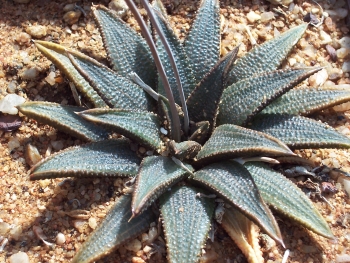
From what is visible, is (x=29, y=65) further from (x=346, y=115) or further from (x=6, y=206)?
(x=346, y=115)

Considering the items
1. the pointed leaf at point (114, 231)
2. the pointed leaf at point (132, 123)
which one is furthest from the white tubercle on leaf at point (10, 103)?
the pointed leaf at point (114, 231)

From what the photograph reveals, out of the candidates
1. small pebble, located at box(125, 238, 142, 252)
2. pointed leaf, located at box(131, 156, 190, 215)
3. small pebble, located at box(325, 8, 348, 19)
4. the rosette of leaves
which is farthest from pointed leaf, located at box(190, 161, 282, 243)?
small pebble, located at box(325, 8, 348, 19)

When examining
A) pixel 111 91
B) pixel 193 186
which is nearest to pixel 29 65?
pixel 111 91

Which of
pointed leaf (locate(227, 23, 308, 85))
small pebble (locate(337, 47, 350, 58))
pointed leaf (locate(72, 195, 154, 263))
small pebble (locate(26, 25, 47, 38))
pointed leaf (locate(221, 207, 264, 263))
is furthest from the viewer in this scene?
small pebble (locate(337, 47, 350, 58))

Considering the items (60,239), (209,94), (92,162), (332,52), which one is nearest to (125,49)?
(209,94)

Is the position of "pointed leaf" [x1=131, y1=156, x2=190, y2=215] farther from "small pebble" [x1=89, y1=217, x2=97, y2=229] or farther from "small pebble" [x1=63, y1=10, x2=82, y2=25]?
"small pebble" [x1=63, y1=10, x2=82, y2=25]

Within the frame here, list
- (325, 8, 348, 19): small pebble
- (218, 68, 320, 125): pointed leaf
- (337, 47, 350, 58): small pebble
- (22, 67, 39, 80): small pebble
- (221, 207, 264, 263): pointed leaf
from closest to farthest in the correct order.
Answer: (221, 207, 264, 263): pointed leaf < (218, 68, 320, 125): pointed leaf < (22, 67, 39, 80): small pebble < (337, 47, 350, 58): small pebble < (325, 8, 348, 19): small pebble
